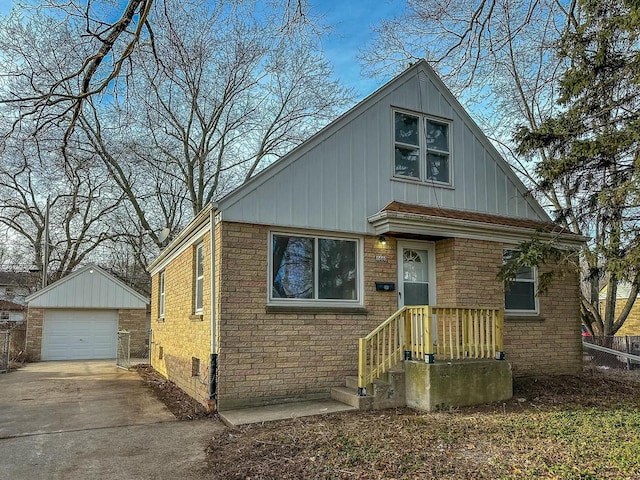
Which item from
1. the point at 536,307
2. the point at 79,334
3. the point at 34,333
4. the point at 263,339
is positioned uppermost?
the point at 536,307

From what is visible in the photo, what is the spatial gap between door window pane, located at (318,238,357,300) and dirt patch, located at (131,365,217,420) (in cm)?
269

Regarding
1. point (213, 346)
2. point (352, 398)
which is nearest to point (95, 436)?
point (213, 346)

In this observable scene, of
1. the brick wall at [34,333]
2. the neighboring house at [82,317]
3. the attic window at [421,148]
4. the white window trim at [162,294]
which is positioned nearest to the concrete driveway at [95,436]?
the white window trim at [162,294]

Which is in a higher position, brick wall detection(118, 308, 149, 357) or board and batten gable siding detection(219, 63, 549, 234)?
board and batten gable siding detection(219, 63, 549, 234)

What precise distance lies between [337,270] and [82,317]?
16413 millimetres

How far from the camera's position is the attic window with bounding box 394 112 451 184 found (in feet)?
31.3

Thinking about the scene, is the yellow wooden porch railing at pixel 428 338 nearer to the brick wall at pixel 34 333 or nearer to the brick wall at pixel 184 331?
the brick wall at pixel 184 331

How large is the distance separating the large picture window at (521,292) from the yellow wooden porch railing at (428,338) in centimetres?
164

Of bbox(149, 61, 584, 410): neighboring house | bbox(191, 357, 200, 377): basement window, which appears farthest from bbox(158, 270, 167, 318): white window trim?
bbox(191, 357, 200, 377): basement window

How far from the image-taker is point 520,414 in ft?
22.1

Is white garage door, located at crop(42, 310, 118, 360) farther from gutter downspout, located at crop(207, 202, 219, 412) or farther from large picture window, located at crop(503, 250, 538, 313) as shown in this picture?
large picture window, located at crop(503, 250, 538, 313)

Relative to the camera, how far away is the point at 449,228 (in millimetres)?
8758

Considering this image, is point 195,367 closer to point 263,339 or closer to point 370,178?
point 263,339

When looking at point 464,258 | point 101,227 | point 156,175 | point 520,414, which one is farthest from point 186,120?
point 520,414
